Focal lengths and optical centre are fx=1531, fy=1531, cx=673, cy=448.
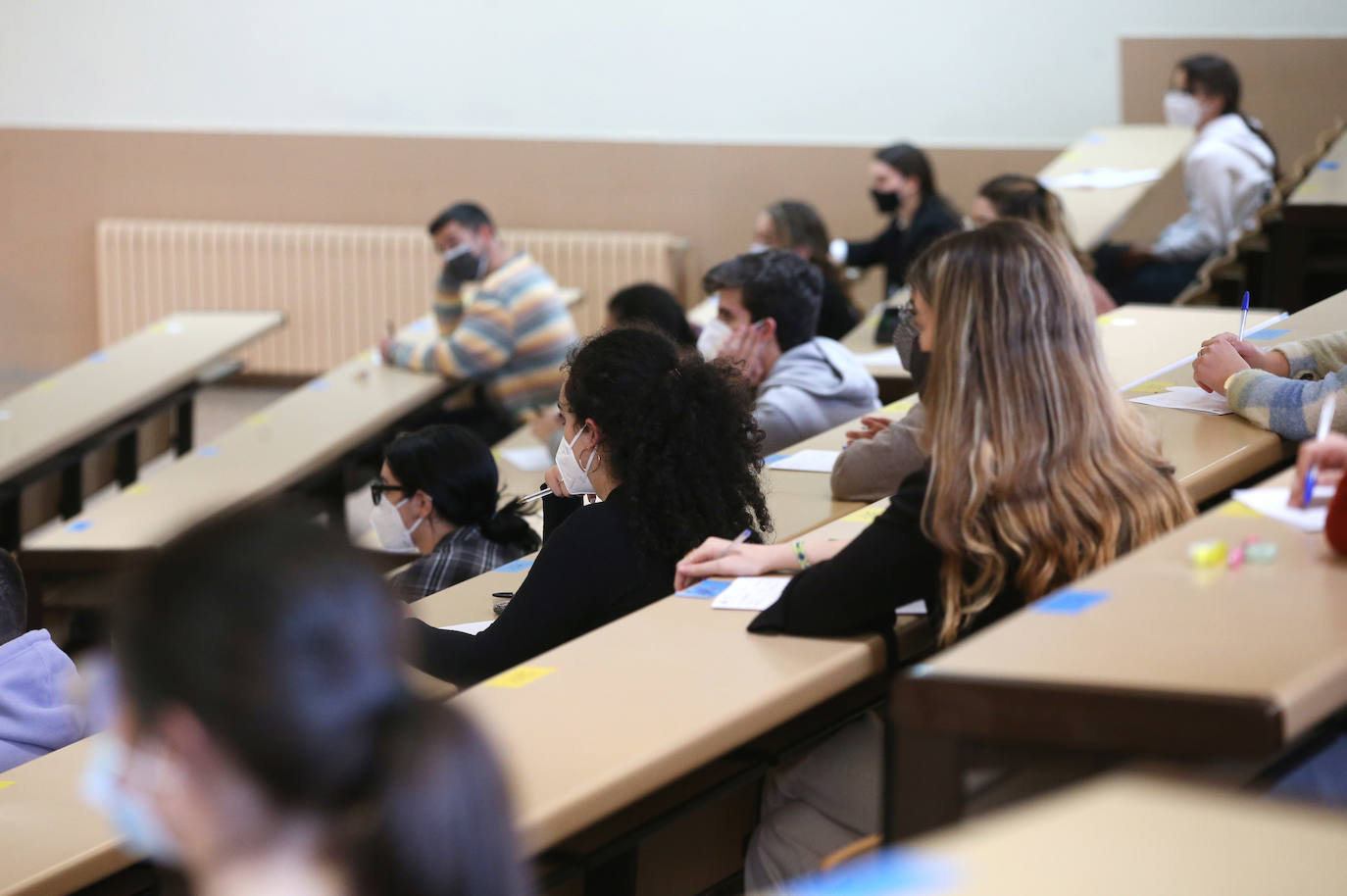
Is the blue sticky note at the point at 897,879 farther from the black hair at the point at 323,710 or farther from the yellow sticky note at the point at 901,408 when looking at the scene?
the yellow sticky note at the point at 901,408

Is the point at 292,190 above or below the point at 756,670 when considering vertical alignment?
above

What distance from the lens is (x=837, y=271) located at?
17.0 feet

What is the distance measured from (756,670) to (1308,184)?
3367mm

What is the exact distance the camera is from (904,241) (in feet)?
18.8

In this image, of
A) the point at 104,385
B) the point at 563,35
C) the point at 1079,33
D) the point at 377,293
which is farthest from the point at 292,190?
the point at 1079,33

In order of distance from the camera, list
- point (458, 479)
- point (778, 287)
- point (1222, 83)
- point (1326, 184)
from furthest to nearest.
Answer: point (1222, 83) → point (1326, 184) → point (778, 287) → point (458, 479)

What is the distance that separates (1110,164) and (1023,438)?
4.06 metres

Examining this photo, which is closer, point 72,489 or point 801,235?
point 72,489

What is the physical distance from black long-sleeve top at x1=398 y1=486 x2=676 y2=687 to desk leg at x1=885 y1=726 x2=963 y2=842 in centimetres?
91

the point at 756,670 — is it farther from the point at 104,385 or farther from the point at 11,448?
the point at 104,385

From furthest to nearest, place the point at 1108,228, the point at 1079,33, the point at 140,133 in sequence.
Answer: the point at 140,133, the point at 1079,33, the point at 1108,228

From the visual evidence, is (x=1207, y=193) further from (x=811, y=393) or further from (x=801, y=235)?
(x=811, y=393)

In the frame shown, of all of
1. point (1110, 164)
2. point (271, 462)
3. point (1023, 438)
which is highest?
point (1110, 164)

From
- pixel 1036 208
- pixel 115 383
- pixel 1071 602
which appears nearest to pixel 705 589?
pixel 1071 602
